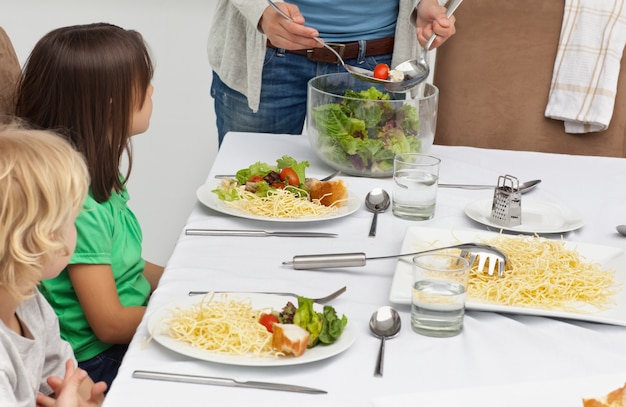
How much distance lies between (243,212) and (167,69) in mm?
2391

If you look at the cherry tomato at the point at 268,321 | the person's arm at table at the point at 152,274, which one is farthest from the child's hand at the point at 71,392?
the person's arm at table at the point at 152,274

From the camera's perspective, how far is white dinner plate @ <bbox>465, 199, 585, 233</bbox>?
1573 mm

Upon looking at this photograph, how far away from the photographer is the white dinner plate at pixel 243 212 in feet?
5.11

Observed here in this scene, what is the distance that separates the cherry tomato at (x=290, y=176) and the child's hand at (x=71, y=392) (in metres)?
0.54

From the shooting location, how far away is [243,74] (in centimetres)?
222

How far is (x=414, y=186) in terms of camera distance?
162 cm

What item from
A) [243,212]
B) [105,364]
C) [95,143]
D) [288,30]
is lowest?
[105,364]

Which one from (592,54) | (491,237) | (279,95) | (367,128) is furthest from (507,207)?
(592,54)

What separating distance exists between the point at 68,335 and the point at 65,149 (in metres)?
0.49

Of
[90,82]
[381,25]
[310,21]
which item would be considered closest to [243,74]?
[310,21]

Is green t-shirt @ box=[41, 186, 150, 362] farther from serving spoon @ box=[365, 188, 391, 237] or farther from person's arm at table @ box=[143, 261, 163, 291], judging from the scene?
serving spoon @ box=[365, 188, 391, 237]

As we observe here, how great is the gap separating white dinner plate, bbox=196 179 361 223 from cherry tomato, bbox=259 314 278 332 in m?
0.43

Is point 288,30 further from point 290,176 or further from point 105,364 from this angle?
point 105,364

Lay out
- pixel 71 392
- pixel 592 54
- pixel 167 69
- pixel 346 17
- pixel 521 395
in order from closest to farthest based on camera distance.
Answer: pixel 521 395, pixel 71 392, pixel 346 17, pixel 592 54, pixel 167 69
